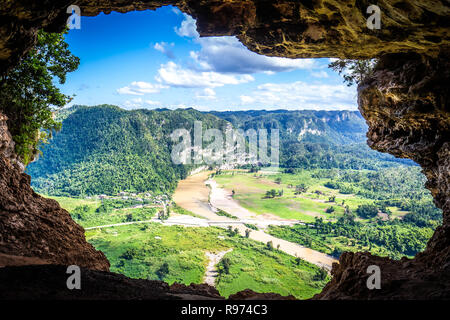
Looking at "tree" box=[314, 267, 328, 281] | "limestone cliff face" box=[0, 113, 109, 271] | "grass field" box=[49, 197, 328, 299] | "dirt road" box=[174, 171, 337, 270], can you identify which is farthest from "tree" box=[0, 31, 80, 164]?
"dirt road" box=[174, 171, 337, 270]

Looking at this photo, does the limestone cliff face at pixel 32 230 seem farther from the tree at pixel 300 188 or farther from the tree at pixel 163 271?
the tree at pixel 300 188

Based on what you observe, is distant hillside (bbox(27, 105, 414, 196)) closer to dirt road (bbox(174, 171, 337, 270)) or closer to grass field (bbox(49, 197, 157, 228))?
dirt road (bbox(174, 171, 337, 270))

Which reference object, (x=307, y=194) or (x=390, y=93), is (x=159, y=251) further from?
(x=307, y=194)

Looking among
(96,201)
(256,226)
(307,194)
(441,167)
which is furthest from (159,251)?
(307,194)

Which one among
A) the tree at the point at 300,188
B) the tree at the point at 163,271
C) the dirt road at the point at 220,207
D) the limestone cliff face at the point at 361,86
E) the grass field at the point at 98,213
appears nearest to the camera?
the limestone cliff face at the point at 361,86

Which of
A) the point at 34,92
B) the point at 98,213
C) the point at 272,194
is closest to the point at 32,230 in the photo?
the point at 34,92

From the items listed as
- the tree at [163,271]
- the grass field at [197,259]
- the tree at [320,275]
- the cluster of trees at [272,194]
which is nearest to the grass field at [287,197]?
the cluster of trees at [272,194]

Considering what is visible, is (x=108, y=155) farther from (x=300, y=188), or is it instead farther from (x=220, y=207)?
(x=300, y=188)
